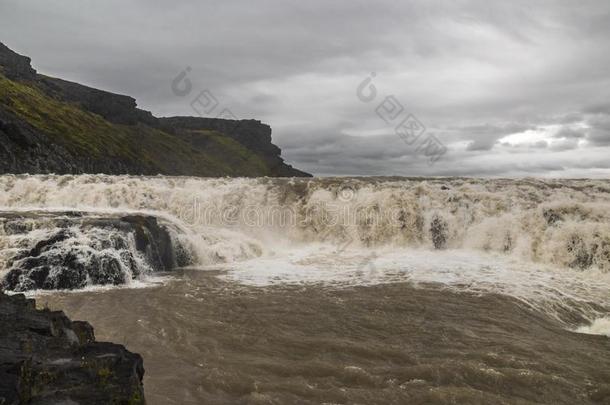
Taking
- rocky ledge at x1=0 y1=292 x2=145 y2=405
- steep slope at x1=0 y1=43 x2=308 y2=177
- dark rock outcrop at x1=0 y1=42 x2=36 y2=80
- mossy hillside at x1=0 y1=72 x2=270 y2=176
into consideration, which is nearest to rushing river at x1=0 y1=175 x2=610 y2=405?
rocky ledge at x1=0 y1=292 x2=145 y2=405

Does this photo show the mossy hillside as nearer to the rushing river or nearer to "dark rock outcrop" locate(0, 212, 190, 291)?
the rushing river

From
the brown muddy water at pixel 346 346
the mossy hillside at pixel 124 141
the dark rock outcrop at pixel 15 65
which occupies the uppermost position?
the dark rock outcrop at pixel 15 65

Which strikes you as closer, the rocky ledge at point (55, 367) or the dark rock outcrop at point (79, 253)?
the rocky ledge at point (55, 367)

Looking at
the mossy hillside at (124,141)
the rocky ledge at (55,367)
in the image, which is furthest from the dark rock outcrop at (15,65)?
the rocky ledge at (55,367)

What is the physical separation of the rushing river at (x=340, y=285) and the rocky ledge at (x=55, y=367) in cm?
184

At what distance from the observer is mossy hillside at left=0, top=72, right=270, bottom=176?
75.0 m

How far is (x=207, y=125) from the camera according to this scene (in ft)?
611

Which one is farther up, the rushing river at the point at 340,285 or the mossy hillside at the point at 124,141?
the mossy hillside at the point at 124,141

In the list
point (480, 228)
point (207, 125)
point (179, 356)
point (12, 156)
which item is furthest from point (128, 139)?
point (179, 356)

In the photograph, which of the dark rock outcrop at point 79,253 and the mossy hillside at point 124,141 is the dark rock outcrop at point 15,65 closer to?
the mossy hillside at point 124,141

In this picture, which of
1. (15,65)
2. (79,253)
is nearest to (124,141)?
(15,65)

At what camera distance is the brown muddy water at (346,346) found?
26.8 ft

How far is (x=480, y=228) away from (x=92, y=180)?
25.2 meters

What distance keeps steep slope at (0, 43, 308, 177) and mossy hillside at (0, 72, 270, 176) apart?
0.69ft
